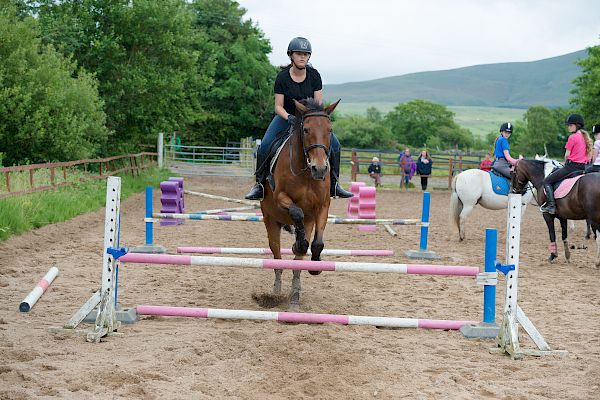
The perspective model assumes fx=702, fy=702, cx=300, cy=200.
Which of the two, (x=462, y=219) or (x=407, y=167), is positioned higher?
(x=407, y=167)

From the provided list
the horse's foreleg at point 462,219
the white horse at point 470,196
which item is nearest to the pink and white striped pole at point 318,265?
the horse's foreleg at point 462,219

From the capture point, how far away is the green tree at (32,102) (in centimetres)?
1911

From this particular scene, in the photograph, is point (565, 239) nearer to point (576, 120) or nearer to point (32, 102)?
point (576, 120)

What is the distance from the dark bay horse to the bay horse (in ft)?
20.2

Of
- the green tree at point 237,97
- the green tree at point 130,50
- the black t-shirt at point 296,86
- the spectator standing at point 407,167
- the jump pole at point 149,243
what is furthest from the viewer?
the green tree at point 237,97

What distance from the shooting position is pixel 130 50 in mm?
28625

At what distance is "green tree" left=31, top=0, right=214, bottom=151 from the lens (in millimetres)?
27016

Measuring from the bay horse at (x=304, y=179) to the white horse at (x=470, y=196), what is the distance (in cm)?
807

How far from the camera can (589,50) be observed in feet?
195

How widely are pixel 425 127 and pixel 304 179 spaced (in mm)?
95249

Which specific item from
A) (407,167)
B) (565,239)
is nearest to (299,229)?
(565,239)

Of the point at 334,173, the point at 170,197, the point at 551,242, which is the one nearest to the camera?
the point at 334,173

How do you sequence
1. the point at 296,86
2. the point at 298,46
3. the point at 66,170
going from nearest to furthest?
the point at 298,46, the point at 296,86, the point at 66,170

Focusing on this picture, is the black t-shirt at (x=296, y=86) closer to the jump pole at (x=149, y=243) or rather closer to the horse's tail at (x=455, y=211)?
the jump pole at (x=149, y=243)
